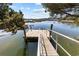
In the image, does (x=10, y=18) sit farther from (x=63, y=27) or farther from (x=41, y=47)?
(x=63, y=27)

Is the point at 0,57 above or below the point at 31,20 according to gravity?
below

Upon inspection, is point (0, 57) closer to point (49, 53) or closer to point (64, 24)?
point (49, 53)

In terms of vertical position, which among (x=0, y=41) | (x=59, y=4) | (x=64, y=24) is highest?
(x=59, y=4)

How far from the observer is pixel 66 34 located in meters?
2.21

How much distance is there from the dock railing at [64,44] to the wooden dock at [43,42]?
0.18ft

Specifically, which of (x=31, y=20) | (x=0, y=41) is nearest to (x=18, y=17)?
(x=31, y=20)

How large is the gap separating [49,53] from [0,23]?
0.59 meters

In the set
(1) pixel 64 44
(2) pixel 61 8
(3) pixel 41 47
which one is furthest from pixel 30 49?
(2) pixel 61 8

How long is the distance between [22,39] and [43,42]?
23 centimetres

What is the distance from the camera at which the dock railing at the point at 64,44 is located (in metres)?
2.17

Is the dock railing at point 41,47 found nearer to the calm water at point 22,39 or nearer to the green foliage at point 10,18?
the calm water at point 22,39

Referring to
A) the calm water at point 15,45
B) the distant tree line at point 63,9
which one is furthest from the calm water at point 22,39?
the distant tree line at point 63,9

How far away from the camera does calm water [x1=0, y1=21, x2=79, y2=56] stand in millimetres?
2176

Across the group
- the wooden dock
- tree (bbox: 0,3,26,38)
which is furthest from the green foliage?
the wooden dock
